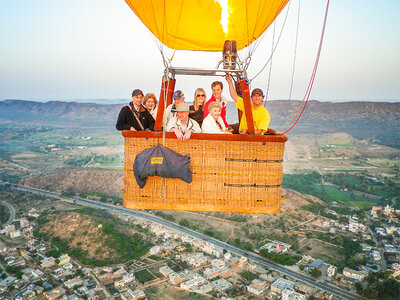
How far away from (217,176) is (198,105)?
3.09ft

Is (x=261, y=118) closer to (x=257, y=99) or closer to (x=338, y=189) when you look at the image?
(x=257, y=99)

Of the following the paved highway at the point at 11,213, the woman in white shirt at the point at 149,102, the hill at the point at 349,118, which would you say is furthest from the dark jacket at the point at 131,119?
the hill at the point at 349,118

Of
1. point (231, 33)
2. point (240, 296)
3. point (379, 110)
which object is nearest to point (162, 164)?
point (231, 33)

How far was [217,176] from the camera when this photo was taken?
2039 millimetres

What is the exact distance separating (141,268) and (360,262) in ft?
27.5

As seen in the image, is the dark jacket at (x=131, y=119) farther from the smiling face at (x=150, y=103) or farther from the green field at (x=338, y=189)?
the green field at (x=338, y=189)

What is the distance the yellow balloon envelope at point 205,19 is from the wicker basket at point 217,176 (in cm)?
105

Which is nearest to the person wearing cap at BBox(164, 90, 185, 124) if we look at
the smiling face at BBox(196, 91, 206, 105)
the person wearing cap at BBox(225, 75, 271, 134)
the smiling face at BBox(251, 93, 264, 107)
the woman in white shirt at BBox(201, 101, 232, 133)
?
the smiling face at BBox(196, 91, 206, 105)

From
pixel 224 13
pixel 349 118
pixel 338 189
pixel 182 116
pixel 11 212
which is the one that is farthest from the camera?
pixel 349 118

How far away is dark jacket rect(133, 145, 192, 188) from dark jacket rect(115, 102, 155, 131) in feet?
2.10

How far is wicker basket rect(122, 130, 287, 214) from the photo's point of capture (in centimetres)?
198

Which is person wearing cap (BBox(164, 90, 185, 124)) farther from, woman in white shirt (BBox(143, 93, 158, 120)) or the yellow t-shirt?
the yellow t-shirt

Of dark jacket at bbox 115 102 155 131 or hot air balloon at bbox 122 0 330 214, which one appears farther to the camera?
dark jacket at bbox 115 102 155 131

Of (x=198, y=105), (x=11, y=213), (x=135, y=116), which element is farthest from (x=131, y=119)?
(x=11, y=213)
